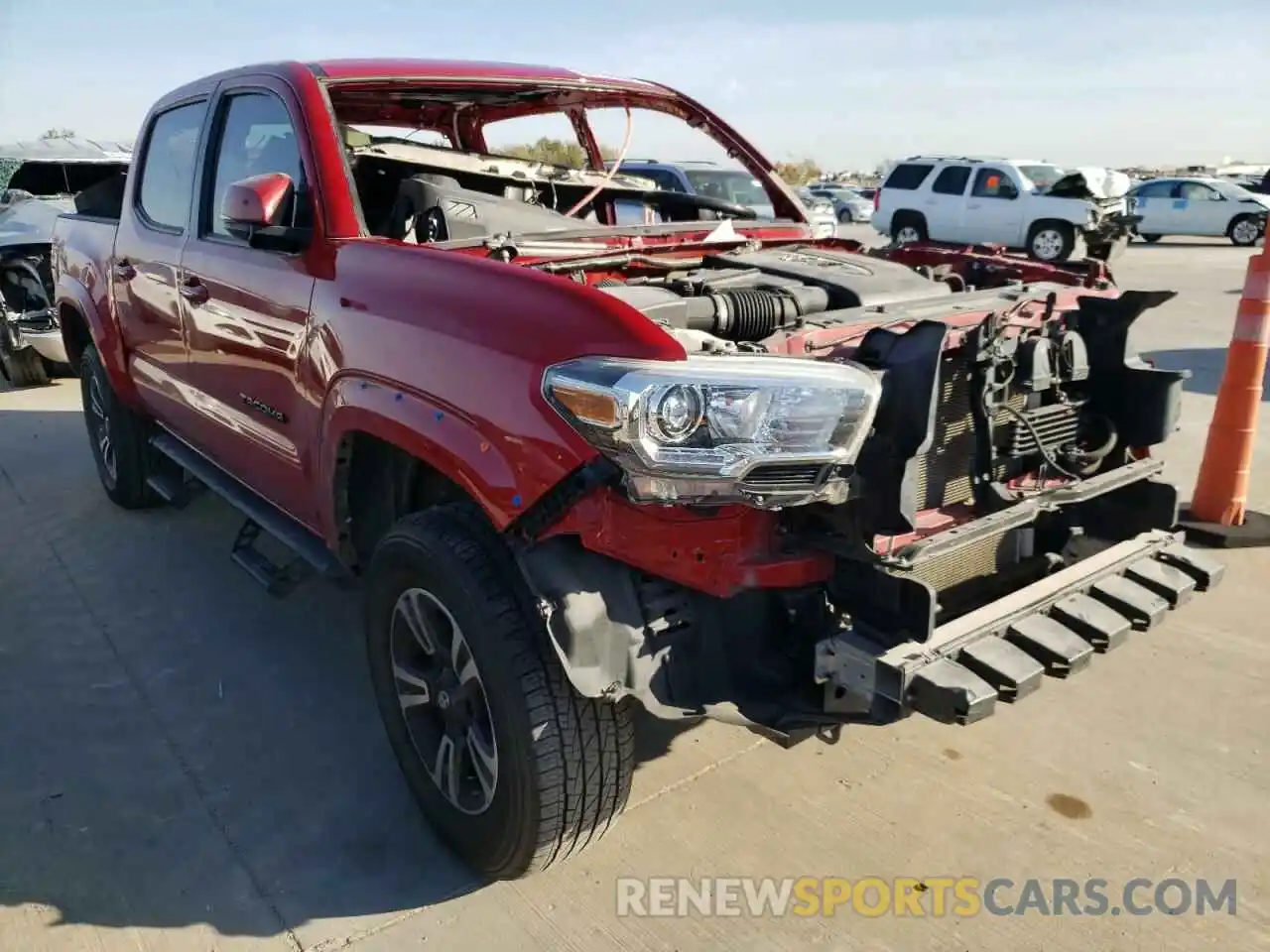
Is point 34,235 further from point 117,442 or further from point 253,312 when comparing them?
point 253,312

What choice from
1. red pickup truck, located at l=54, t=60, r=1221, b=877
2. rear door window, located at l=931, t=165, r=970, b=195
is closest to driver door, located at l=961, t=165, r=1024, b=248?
rear door window, located at l=931, t=165, r=970, b=195

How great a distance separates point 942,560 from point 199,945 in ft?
6.38

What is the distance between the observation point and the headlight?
1860mm

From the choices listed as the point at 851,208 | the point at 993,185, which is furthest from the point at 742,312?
the point at 851,208

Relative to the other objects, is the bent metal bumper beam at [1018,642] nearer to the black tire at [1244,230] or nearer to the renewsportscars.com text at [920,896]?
the renewsportscars.com text at [920,896]

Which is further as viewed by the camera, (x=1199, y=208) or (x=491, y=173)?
(x=1199, y=208)

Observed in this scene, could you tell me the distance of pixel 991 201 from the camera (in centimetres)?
1877

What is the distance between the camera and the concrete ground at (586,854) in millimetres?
2359

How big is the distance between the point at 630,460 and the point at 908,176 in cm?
1945

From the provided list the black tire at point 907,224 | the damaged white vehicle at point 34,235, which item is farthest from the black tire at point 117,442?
the black tire at point 907,224

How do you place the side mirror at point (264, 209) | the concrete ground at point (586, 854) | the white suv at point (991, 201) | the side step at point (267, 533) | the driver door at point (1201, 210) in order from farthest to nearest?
the driver door at point (1201, 210)
the white suv at point (991, 201)
the side step at point (267, 533)
the side mirror at point (264, 209)
the concrete ground at point (586, 854)

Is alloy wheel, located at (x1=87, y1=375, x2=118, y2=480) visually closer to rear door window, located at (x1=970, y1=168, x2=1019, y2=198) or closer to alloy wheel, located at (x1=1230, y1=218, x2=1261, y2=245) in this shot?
rear door window, located at (x1=970, y1=168, x2=1019, y2=198)

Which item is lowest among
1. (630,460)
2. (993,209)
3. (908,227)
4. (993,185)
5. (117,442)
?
(117,442)

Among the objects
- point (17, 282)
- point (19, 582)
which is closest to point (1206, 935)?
point (19, 582)
